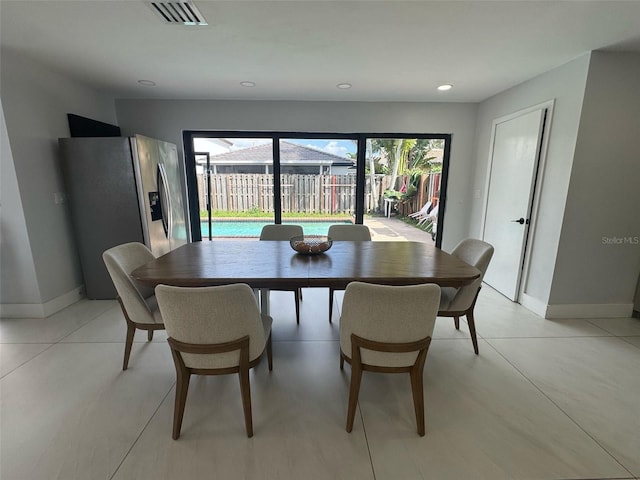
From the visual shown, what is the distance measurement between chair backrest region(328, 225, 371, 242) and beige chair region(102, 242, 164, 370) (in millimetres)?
1720

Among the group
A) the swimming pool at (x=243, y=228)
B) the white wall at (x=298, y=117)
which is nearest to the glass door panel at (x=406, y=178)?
the white wall at (x=298, y=117)

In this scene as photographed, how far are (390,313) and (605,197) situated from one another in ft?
8.76

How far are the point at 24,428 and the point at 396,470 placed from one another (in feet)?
6.56

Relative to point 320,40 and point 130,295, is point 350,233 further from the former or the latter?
point 130,295

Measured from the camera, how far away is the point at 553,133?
2.69 m

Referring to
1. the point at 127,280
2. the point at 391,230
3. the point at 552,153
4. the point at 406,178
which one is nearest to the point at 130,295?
the point at 127,280

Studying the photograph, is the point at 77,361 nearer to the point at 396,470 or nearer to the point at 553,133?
the point at 396,470

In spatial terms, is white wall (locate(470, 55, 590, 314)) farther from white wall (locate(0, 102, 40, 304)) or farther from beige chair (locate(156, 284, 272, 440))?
white wall (locate(0, 102, 40, 304))

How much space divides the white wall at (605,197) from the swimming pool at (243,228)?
2657mm

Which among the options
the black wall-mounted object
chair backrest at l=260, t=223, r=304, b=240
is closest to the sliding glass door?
the black wall-mounted object

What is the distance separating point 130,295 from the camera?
180 centimetres

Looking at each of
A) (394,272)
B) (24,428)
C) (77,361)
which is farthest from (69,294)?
(394,272)

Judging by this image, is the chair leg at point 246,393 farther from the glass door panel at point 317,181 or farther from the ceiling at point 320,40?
the glass door panel at point 317,181

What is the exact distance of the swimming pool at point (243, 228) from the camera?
14.4ft
